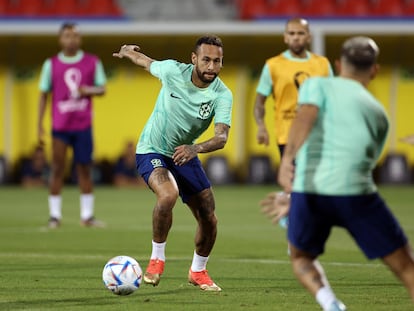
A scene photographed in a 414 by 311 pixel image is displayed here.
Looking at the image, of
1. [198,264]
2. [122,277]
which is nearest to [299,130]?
[122,277]

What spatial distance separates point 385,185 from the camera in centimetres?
2748

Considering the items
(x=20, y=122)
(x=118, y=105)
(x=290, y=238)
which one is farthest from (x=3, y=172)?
(x=290, y=238)

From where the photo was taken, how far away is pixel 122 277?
9.03 metres

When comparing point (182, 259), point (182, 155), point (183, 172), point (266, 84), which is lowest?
point (182, 259)

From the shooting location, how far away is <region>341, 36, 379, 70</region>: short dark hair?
275 inches

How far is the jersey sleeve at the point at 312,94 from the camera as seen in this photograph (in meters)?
6.96

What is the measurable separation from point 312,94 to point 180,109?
9.73ft

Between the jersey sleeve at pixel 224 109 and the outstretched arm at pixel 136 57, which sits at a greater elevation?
the outstretched arm at pixel 136 57

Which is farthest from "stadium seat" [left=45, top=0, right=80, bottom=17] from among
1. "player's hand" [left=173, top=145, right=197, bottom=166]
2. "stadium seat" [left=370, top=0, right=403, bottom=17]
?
"player's hand" [left=173, top=145, right=197, bottom=166]

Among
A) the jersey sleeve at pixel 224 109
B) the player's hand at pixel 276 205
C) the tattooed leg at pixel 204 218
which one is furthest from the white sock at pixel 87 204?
the player's hand at pixel 276 205

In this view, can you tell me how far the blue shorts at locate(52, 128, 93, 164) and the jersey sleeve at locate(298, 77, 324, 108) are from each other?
9.45 meters

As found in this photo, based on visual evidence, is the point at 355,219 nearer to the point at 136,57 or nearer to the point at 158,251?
the point at 158,251

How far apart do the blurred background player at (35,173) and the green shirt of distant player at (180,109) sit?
16986 millimetres

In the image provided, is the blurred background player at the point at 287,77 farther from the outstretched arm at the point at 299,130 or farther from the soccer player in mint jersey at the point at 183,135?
the outstretched arm at the point at 299,130
